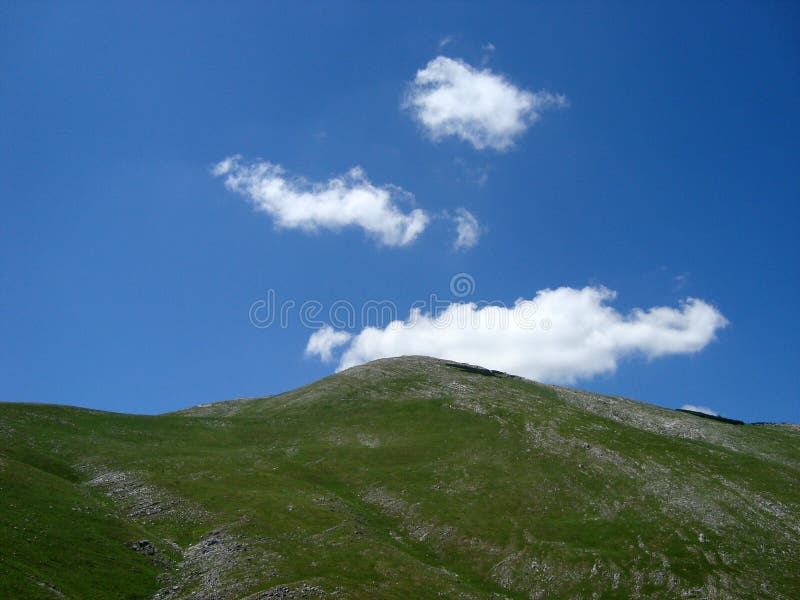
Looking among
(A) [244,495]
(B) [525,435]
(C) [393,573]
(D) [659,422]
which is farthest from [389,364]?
(C) [393,573]

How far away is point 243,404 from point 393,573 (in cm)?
7808

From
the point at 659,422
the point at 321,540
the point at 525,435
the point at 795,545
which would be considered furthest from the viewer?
the point at 659,422

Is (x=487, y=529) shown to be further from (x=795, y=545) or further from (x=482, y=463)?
(x=795, y=545)

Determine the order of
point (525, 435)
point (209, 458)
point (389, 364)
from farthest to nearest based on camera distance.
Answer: point (389, 364) < point (525, 435) < point (209, 458)

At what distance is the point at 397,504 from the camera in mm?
74750

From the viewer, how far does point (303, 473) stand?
268ft

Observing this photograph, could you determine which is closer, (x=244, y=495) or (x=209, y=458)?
(x=244, y=495)

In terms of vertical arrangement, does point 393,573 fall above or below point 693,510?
below

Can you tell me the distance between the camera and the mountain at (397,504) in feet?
174

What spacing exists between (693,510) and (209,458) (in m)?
66.3

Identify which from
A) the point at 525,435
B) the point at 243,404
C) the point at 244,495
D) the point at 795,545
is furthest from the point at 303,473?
the point at 795,545

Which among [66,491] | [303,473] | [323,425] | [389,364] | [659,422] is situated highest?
[389,364]

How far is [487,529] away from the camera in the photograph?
6881cm

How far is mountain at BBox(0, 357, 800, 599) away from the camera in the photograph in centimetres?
5309
